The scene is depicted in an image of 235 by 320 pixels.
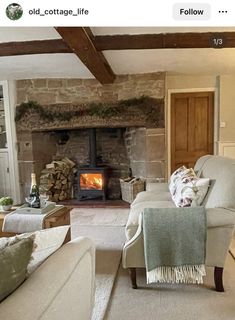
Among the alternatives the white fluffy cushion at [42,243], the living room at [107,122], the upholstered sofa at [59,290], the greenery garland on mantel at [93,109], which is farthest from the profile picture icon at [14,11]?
the greenery garland on mantel at [93,109]

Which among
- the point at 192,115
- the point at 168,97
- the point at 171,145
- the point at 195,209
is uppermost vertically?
the point at 168,97

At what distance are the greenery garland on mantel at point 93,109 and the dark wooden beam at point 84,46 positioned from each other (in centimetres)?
80

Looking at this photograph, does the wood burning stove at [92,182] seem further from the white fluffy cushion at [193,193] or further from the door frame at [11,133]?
the white fluffy cushion at [193,193]

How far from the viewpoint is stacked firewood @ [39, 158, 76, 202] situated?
4730 millimetres

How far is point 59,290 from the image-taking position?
1005 millimetres

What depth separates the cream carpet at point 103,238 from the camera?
2054 mm

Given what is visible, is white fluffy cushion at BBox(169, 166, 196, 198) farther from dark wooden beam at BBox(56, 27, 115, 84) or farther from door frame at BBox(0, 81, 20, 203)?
door frame at BBox(0, 81, 20, 203)

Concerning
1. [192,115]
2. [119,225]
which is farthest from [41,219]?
[192,115]

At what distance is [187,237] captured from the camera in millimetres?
1949

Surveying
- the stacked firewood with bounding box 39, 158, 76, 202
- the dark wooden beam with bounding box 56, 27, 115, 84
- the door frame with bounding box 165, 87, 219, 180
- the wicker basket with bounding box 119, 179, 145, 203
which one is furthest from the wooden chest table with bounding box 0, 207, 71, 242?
the door frame with bounding box 165, 87, 219, 180

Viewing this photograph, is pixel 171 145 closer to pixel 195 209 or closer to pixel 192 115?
pixel 192 115

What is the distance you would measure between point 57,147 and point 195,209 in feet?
12.4

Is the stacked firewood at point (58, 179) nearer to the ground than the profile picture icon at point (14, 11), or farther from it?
nearer to the ground

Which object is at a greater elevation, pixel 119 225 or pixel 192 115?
pixel 192 115
